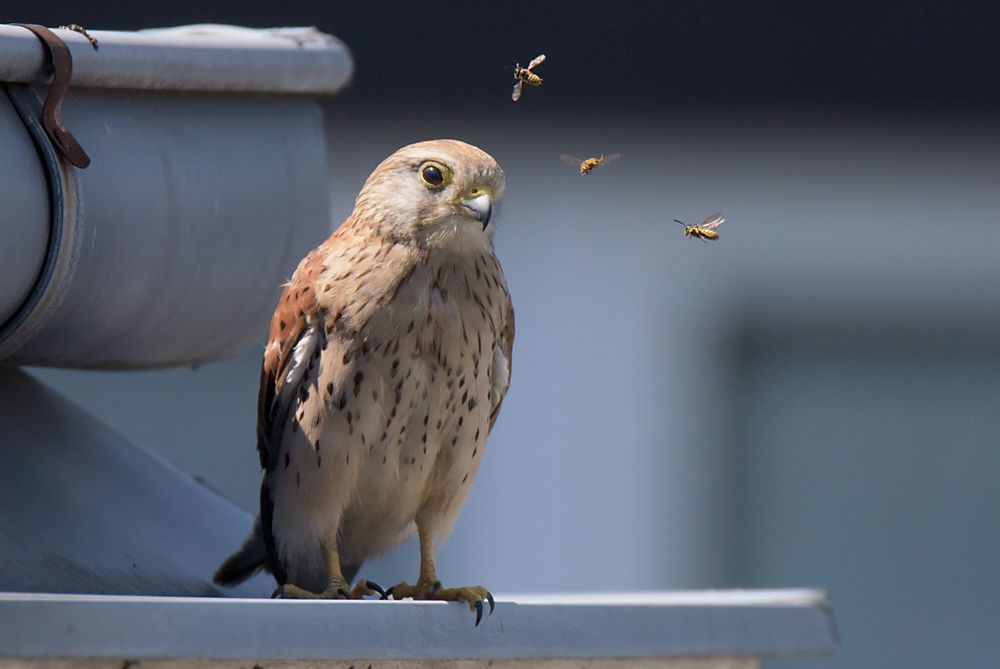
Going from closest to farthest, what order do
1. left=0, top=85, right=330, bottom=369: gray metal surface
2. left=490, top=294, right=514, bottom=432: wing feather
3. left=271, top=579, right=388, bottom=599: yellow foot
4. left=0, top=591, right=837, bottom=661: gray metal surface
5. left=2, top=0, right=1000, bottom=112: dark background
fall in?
left=0, top=591, right=837, bottom=661: gray metal surface
left=0, top=85, right=330, bottom=369: gray metal surface
left=271, top=579, right=388, bottom=599: yellow foot
left=490, top=294, right=514, bottom=432: wing feather
left=2, top=0, right=1000, bottom=112: dark background

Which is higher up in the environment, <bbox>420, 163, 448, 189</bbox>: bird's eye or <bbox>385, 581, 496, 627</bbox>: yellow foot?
<bbox>420, 163, 448, 189</bbox>: bird's eye

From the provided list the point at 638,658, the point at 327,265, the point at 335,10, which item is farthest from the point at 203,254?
the point at 335,10

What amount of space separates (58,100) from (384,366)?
78cm

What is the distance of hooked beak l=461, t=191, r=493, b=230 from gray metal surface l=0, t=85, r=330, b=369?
0.37 meters

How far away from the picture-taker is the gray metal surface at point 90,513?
287cm

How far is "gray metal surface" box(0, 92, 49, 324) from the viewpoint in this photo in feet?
9.09

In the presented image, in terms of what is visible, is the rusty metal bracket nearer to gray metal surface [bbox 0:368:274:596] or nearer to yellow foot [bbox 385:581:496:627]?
gray metal surface [bbox 0:368:274:596]

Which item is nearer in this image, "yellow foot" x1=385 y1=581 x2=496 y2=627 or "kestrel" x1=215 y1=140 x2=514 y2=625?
"yellow foot" x1=385 y1=581 x2=496 y2=627

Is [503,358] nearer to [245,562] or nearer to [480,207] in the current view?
[480,207]

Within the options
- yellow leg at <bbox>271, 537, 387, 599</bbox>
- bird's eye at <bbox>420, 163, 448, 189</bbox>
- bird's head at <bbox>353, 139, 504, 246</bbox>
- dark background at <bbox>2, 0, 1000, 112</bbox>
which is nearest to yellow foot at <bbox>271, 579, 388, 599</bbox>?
yellow leg at <bbox>271, 537, 387, 599</bbox>

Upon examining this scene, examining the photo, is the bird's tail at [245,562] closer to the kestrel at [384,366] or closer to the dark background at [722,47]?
the kestrel at [384,366]

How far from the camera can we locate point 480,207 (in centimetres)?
333

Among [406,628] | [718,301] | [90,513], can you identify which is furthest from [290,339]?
[718,301]

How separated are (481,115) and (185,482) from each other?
5.13m
